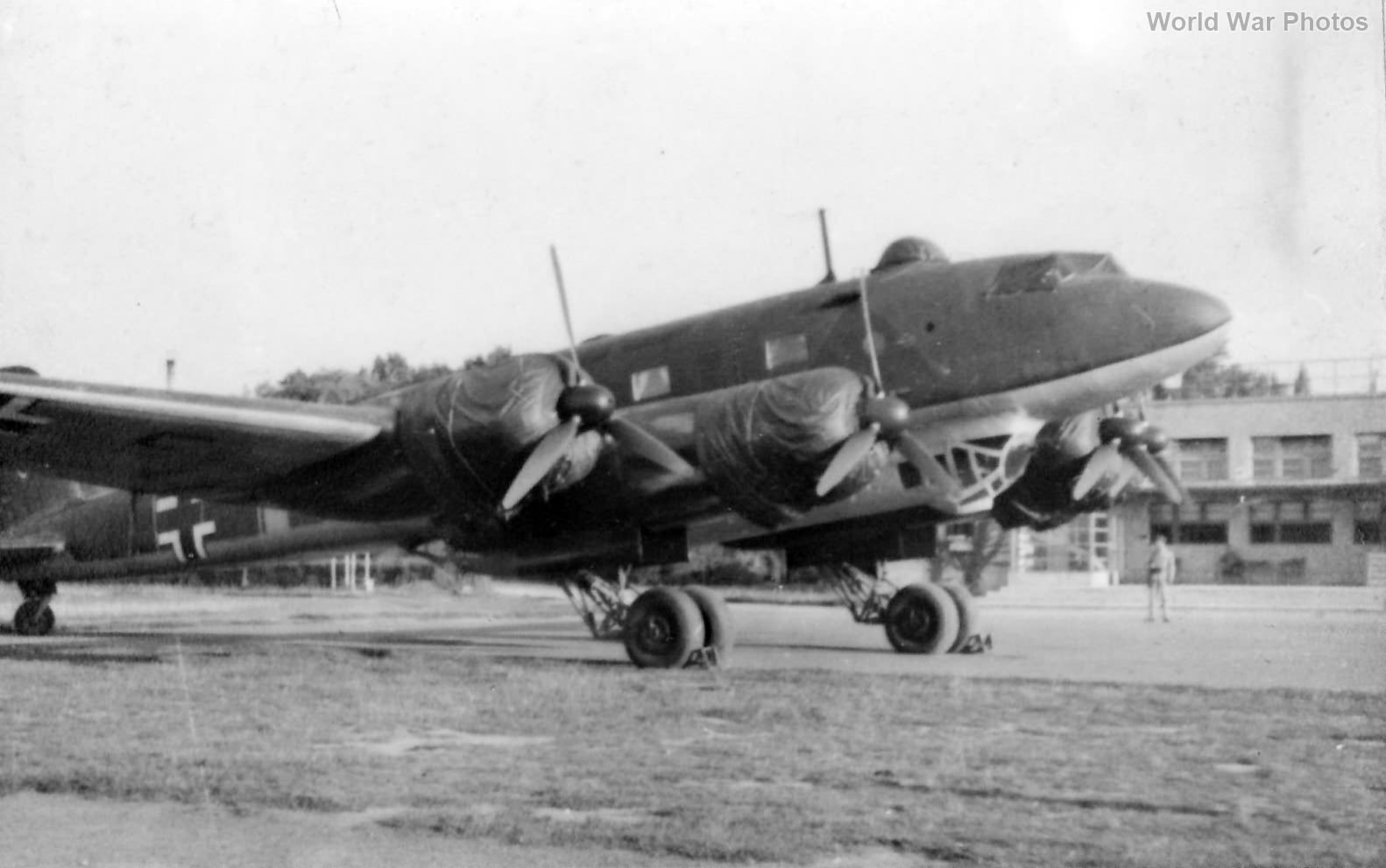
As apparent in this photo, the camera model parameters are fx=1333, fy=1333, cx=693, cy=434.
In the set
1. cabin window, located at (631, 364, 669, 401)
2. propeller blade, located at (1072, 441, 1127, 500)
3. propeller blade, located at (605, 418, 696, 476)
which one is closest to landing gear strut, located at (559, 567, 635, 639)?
cabin window, located at (631, 364, 669, 401)

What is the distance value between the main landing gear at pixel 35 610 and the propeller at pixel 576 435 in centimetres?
1053

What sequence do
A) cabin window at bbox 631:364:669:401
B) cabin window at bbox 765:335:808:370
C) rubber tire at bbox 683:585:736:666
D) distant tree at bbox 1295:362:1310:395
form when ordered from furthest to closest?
distant tree at bbox 1295:362:1310:395, cabin window at bbox 631:364:669:401, cabin window at bbox 765:335:808:370, rubber tire at bbox 683:585:736:666

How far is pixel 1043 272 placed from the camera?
13.0 m

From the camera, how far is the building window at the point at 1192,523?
1748 inches

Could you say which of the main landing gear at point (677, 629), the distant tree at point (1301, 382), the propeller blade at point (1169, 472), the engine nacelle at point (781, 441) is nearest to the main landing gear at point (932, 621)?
the propeller blade at point (1169, 472)

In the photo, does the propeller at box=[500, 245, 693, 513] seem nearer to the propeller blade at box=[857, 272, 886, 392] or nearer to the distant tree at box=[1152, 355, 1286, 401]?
the propeller blade at box=[857, 272, 886, 392]

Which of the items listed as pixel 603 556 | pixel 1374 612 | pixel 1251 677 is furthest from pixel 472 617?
pixel 1374 612

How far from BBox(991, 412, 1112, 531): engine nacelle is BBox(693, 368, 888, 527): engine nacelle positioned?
12.2ft

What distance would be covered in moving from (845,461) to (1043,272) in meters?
3.52

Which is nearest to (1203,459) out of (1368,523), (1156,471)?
(1368,523)

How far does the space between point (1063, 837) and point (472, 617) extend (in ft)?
65.1

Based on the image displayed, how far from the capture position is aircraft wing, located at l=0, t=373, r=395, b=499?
11078mm

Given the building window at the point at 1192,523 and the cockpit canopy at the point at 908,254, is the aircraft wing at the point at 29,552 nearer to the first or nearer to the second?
Answer: the cockpit canopy at the point at 908,254

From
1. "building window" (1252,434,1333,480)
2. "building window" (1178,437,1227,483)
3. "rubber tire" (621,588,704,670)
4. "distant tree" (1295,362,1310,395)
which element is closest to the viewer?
"rubber tire" (621,588,704,670)
